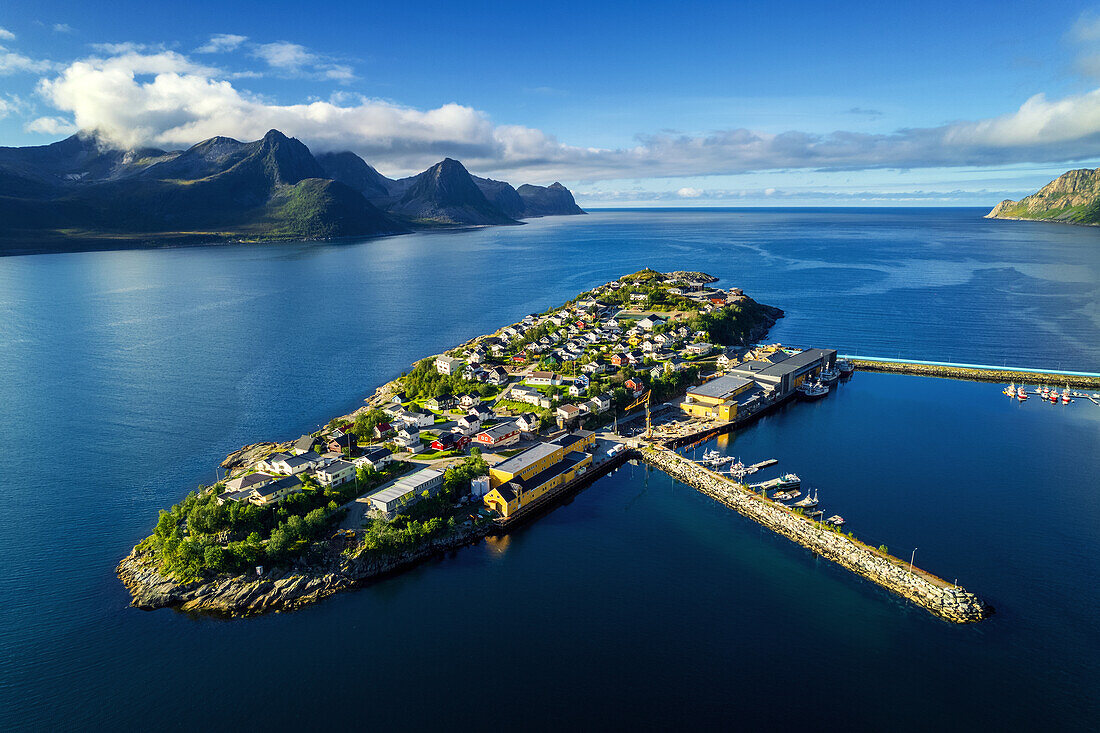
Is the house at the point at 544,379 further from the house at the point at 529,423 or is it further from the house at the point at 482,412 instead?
the house at the point at 529,423

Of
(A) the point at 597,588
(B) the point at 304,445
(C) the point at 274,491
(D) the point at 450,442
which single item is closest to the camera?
(A) the point at 597,588

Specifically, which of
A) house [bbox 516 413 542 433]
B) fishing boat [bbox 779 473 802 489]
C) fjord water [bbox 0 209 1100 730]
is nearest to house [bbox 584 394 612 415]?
house [bbox 516 413 542 433]

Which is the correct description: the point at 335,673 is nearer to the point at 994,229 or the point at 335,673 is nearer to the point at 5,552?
the point at 5,552

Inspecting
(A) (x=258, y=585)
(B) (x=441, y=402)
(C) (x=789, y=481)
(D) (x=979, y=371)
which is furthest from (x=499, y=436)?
(D) (x=979, y=371)

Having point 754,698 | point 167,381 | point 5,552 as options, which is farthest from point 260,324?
point 754,698

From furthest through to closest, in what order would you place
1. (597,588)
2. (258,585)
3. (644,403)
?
(644,403), (597,588), (258,585)

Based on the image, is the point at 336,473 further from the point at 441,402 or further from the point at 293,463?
the point at 441,402

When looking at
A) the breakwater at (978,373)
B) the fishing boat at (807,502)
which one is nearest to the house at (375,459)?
the fishing boat at (807,502)
